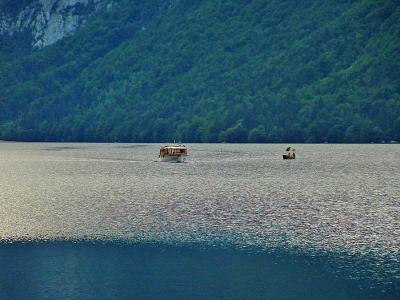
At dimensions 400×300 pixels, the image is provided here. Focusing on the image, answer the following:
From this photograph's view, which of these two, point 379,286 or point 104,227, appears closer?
point 379,286

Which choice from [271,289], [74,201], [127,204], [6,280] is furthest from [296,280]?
[74,201]

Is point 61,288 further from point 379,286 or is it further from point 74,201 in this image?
point 74,201

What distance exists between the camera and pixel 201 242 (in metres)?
66.9

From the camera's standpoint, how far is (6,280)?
53.4 m

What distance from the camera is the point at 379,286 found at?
50.4 m

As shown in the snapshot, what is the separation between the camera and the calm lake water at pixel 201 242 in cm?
5119

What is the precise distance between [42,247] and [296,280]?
2487 centimetres

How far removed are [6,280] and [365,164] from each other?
15587cm

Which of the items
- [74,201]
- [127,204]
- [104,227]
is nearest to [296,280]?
[104,227]

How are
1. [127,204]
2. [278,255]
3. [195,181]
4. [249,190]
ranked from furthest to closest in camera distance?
[195,181], [249,190], [127,204], [278,255]

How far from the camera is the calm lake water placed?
51188mm

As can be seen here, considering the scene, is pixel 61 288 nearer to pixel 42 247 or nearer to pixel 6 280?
pixel 6 280

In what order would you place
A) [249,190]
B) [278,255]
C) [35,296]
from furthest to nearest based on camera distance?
[249,190] → [278,255] → [35,296]

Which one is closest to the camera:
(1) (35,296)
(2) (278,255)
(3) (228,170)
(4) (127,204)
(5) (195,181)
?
(1) (35,296)
